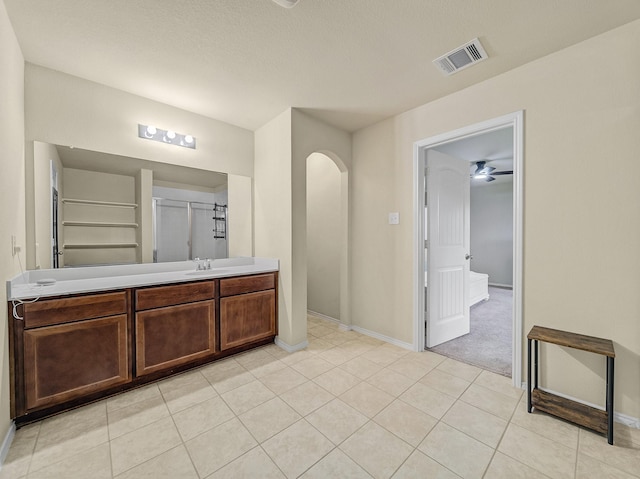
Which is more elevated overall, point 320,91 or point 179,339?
point 320,91

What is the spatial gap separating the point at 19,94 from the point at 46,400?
2061 millimetres

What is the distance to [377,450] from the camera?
1.47 meters

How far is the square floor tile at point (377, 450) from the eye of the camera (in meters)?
1.36

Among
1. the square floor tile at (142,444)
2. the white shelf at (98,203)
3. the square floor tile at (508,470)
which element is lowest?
the square floor tile at (142,444)

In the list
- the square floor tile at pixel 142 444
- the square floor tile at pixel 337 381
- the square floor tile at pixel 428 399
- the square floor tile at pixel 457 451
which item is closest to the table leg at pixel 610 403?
the square floor tile at pixel 457 451

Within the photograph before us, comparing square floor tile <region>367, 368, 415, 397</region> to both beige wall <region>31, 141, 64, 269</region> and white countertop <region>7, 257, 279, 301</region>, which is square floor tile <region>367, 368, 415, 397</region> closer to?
white countertop <region>7, 257, 279, 301</region>

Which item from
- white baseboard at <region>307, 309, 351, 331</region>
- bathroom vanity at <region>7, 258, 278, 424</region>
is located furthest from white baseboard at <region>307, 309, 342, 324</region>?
bathroom vanity at <region>7, 258, 278, 424</region>

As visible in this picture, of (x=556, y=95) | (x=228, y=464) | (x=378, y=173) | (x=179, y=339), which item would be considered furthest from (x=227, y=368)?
(x=556, y=95)

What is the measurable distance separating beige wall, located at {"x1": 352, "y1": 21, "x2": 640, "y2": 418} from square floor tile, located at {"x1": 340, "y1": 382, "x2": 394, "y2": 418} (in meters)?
1.21

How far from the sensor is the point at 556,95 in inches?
74.7

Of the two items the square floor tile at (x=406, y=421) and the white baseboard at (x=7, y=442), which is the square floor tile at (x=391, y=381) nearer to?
the square floor tile at (x=406, y=421)

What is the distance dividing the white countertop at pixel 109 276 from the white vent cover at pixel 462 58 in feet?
7.49

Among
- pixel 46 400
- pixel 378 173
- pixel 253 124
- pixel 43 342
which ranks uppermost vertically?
pixel 253 124

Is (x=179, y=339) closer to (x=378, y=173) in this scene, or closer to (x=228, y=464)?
(x=228, y=464)
